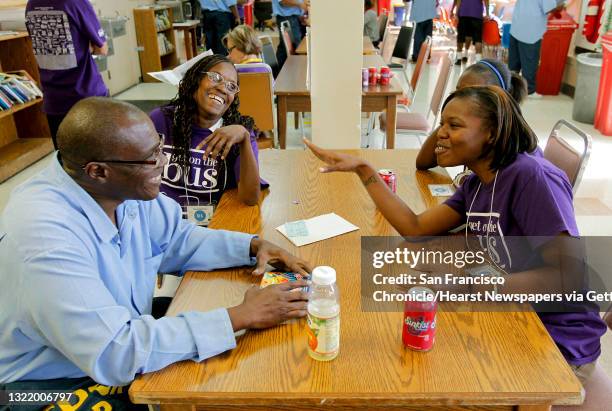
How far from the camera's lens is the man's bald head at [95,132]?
1.16 meters

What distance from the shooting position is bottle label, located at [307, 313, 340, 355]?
104 cm

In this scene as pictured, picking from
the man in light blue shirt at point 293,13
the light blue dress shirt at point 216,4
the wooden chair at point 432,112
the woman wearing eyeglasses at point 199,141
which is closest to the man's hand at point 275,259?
the woman wearing eyeglasses at point 199,141

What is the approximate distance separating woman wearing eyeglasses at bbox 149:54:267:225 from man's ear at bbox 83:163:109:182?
2.56 feet

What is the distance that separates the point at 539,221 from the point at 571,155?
28.8 inches

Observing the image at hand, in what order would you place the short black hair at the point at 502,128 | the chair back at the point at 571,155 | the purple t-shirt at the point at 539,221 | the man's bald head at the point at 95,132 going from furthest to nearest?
the chair back at the point at 571,155
the short black hair at the point at 502,128
the purple t-shirt at the point at 539,221
the man's bald head at the point at 95,132

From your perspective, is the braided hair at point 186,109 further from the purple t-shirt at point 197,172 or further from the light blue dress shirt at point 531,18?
the light blue dress shirt at point 531,18

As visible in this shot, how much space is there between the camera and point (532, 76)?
6395 millimetres

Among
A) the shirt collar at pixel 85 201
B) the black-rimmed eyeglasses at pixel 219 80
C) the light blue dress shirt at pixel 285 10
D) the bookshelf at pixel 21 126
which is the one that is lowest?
the bookshelf at pixel 21 126

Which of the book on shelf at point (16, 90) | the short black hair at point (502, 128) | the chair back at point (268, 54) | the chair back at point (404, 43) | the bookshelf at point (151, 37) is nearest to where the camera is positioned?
the short black hair at point (502, 128)

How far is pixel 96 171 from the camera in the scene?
119cm

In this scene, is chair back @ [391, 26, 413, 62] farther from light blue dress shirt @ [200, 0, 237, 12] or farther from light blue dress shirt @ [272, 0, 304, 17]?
light blue dress shirt @ [200, 0, 237, 12]

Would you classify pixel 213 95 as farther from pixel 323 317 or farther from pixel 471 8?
pixel 471 8

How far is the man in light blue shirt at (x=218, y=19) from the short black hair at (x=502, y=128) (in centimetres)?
584

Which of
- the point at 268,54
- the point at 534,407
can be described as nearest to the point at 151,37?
the point at 268,54
